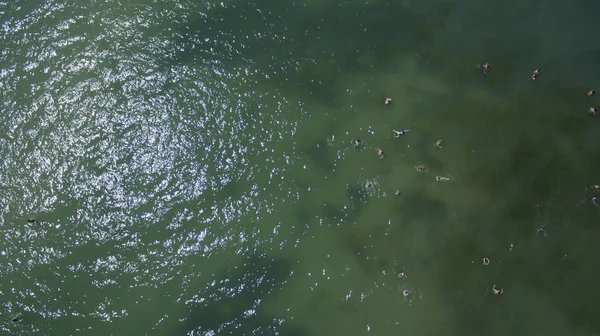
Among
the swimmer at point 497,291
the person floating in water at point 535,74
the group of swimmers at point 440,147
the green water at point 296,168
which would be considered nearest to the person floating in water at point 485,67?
the group of swimmers at point 440,147

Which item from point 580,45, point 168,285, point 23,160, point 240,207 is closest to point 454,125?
point 580,45

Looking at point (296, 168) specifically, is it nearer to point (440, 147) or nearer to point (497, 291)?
point (440, 147)

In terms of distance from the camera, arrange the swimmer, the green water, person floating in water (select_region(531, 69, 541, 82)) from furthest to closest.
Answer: person floating in water (select_region(531, 69, 541, 82)) < the swimmer < the green water

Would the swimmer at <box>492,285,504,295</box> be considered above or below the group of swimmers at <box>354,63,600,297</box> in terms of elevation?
below

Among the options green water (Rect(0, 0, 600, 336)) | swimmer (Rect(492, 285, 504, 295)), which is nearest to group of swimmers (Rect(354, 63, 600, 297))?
swimmer (Rect(492, 285, 504, 295))

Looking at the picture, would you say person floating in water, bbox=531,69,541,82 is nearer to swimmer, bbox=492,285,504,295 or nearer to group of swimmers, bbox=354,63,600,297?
group of swimmers, bbox=354,63,600,297

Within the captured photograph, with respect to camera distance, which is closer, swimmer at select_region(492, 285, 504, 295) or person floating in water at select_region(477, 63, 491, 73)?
swimmer at select_region(492, 285, 504, 295)

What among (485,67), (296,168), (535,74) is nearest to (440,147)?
(485,67)

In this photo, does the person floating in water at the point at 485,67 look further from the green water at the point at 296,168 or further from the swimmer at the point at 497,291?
the swimmer at the point at 497,291

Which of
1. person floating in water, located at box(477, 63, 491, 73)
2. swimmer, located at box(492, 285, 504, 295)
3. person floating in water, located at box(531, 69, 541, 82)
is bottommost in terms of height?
swimmer, located at box(492, 285, 504, 295)

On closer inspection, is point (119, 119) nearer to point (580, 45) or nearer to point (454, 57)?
point (454, 57)
